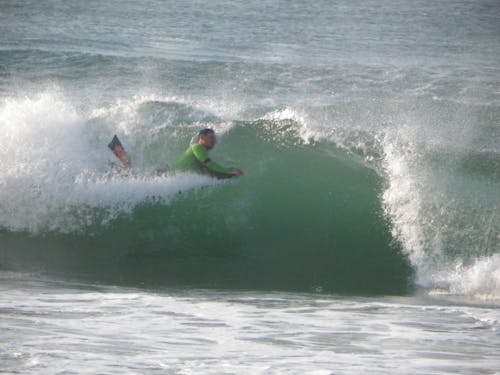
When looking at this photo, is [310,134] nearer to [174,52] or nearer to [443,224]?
[443,224]

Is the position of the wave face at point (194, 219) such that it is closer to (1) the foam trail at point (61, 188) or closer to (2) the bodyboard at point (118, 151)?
(1) the foam trail at point (61, 188)

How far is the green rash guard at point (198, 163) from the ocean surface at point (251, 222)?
14cm

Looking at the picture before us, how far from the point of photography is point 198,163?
10805 mm

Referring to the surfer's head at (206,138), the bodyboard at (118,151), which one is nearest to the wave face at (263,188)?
the bodyboard at (118,151)

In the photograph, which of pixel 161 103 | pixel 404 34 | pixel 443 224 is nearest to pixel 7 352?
pixel 443 224

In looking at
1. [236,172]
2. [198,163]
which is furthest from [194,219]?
[236,172]

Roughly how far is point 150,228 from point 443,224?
12.5ft

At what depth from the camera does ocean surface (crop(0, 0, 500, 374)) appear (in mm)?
5996

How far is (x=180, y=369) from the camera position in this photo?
5.27 m

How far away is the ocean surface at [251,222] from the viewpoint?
600cm

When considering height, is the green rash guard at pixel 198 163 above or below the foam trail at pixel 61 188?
above

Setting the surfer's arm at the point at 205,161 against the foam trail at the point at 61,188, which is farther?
the surfer's arm at the point at 205,161

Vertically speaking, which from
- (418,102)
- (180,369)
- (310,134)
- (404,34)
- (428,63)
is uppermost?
(404,34)

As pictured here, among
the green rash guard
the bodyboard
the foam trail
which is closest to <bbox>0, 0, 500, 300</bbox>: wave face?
the foam trail
